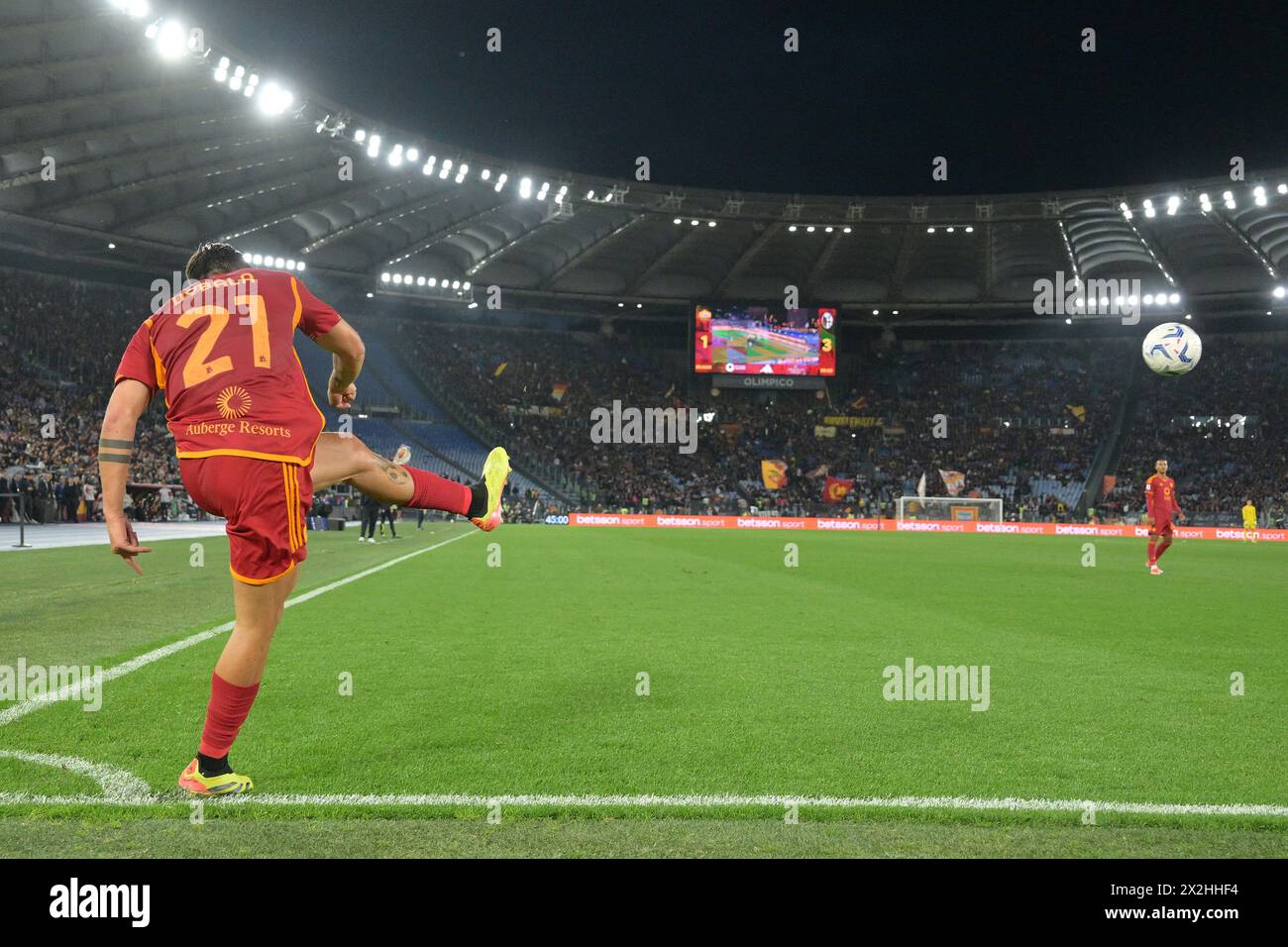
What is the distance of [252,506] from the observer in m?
3.69

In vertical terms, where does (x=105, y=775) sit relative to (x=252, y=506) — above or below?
below

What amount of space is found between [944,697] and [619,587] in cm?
767

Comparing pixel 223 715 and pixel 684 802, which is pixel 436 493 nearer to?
pixel 223 715

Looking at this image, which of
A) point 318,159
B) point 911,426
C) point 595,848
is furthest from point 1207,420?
point 595,848

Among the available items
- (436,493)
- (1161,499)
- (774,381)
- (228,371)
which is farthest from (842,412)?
(228,371)

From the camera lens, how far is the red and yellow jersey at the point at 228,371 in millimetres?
3736

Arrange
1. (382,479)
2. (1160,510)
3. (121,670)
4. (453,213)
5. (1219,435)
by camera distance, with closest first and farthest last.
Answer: (382,479)
(121,670)
(1160,510)
(453,213)
(1219,435)

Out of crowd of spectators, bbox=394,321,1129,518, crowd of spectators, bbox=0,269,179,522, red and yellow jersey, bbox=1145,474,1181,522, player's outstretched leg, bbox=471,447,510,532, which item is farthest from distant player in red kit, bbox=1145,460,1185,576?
crowd of spectators, bbox=394,321,1129,518

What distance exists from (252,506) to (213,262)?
1199 mm

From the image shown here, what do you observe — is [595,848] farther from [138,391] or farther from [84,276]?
[84,276]

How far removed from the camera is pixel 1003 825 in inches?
135

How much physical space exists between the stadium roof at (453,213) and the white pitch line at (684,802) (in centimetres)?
2822

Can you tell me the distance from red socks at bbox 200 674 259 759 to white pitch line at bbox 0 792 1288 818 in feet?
0.73

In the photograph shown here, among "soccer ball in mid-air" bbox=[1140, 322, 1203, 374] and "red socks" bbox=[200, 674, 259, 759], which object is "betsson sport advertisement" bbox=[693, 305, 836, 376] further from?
"red socks" bbox=[200, 674, 259, 759]
